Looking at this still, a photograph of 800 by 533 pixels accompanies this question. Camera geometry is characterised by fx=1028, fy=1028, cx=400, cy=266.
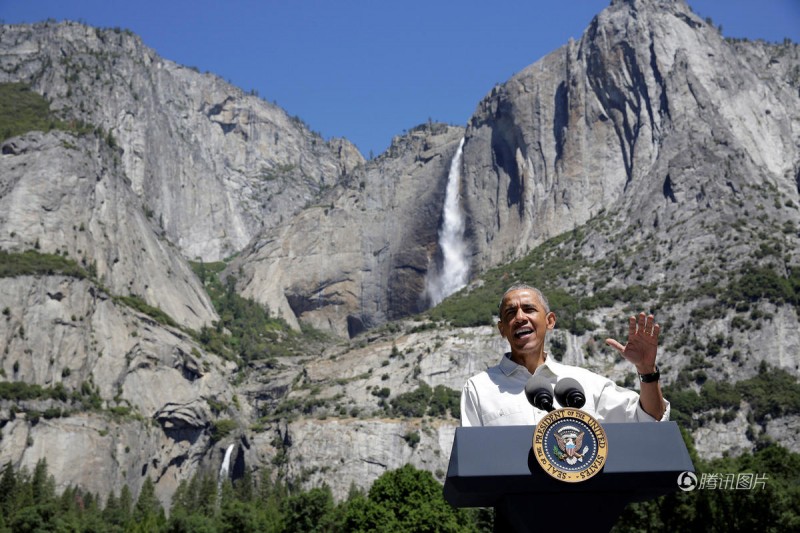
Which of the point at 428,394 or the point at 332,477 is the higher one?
the point at 428,394

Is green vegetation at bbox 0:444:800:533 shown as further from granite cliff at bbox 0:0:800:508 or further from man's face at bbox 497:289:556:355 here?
man's face at bbox 497:289:556:355

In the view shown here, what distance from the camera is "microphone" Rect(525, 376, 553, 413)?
703 cm

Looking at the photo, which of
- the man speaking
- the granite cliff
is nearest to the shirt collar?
the man speaking

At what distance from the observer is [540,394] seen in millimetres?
7059

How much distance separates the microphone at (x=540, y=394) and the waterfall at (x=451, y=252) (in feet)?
504

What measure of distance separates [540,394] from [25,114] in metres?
153

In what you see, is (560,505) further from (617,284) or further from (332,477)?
(617,284)

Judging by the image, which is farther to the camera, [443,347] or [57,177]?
[57,177]

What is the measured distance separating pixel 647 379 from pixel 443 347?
111 meters

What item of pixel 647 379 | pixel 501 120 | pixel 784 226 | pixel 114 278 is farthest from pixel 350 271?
pixel 647 379

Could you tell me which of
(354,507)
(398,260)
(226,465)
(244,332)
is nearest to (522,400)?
(354,507)

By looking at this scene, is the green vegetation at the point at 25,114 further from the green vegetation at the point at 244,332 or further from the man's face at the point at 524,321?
the man's face at the point at 524,321

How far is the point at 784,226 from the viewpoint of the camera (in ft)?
385

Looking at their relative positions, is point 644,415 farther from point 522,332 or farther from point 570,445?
point 570,445
